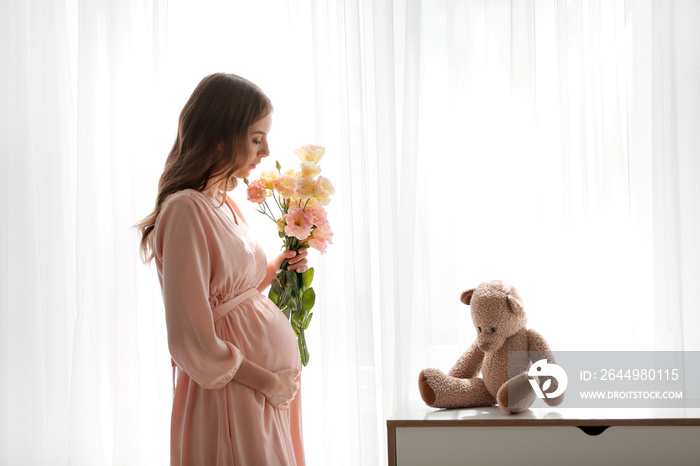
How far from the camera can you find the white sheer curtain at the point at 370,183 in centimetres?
182

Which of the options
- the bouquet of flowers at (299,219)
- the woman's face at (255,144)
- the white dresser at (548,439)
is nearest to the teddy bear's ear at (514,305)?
the white dresser at (548,439)

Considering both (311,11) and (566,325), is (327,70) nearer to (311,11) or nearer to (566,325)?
(311,11)

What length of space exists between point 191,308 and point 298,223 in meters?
0.34

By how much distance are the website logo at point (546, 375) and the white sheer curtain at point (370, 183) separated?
0.35 metres

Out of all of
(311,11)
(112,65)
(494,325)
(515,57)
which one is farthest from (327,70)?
(494,325)

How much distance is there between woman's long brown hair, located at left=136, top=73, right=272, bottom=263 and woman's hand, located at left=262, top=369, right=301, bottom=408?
439 mm

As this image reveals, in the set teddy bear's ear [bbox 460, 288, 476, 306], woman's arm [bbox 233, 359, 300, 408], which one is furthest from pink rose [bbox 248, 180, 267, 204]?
teddy bear's ear [bbox 460, 288, 476, 306]

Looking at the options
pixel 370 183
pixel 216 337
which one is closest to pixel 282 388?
pixel 216 337

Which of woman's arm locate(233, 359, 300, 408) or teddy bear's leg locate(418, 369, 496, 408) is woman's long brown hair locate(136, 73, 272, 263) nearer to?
woman's arm locate(233, 359, 300, 408)

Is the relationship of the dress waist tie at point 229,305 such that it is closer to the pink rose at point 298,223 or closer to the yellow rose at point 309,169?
the pink rose at point 298,223

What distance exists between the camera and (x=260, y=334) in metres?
1.37

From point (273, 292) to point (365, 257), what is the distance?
1.38 feet

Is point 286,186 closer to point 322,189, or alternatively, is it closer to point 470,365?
point 322,189

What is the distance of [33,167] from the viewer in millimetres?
2102
